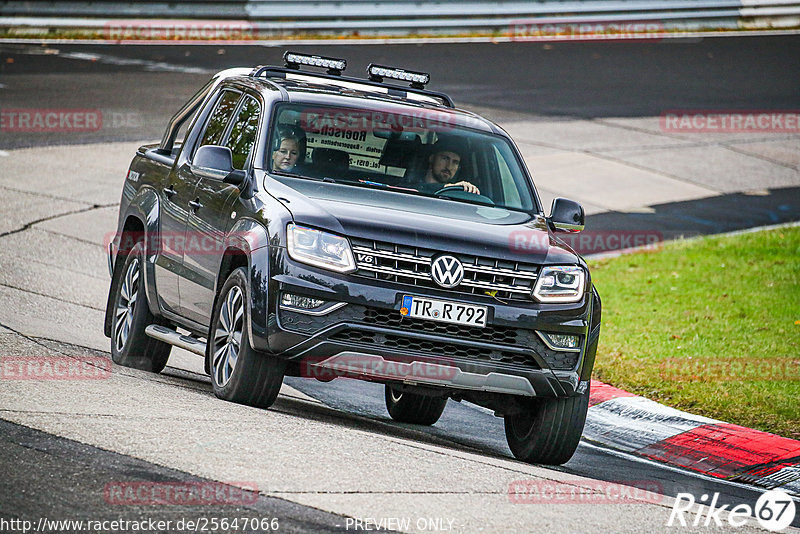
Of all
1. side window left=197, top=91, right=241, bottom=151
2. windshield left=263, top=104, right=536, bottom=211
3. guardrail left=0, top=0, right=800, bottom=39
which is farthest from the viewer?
guardrail left=0, top=0, right=800, bottom=39

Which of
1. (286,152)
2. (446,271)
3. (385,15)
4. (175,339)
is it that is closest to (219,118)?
(286,152)

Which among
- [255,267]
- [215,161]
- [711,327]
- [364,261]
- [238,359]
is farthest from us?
[711,327]

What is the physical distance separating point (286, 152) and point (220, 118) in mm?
1095

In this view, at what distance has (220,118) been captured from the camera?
29.1 feet

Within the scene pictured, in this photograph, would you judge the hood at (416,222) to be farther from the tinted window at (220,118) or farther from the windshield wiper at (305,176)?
the tinted window at (220,118)

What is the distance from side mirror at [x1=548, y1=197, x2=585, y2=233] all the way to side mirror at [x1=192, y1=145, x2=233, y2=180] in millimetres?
2033

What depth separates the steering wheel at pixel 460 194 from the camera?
26.5ft

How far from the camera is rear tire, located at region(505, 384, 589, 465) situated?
7512 millimetres

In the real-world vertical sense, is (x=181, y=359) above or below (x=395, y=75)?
below

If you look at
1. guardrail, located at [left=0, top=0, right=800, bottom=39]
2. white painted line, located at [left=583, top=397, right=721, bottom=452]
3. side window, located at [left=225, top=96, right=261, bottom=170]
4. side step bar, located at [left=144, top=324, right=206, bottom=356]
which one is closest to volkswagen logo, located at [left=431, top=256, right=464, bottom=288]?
side window, located at [left=225, top=96, right=261, bottom=170]

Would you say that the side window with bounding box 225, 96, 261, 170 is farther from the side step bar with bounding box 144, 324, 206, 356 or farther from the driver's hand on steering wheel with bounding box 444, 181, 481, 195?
the driver's hand on steering wheel with bounding box 444, 181, 481, 195

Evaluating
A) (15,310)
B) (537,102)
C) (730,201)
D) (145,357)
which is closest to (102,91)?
(537,102)

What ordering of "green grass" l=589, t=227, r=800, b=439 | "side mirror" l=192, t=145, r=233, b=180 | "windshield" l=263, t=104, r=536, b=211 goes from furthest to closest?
1. "green grass" l=589, t=227, r=800, b=439
2. "windshield" l=263, t=104, r=536, b=211
3. "side mirror" l=192, t=145, r=233, b=180

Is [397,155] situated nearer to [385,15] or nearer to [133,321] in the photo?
[133,321]
